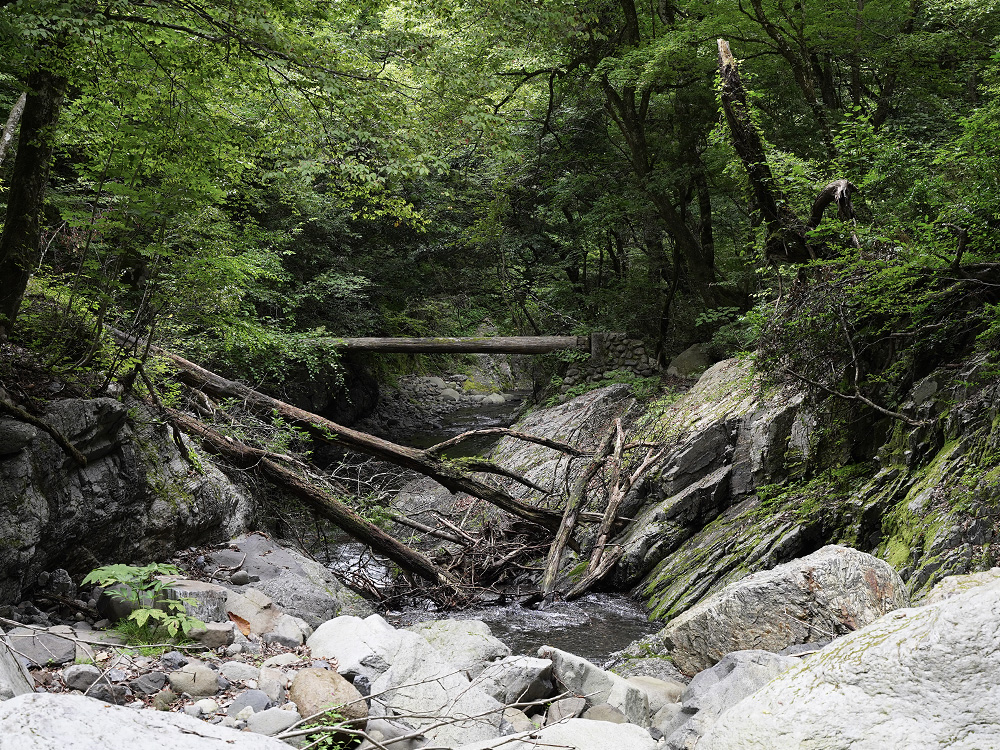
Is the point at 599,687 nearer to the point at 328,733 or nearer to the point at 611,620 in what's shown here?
the point at 328,733

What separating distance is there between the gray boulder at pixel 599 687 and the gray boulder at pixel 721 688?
0.71ft

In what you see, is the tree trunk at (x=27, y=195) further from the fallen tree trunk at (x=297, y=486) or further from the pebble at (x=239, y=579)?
the pebble at (x=239, y=579)

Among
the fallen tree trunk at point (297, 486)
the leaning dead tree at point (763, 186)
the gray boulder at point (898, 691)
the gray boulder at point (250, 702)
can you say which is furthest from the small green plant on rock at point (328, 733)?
the leaning dead tree at point (763, 186)

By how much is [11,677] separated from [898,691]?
3365 millimetres

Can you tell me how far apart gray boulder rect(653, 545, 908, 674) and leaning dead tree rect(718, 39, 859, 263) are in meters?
3.85

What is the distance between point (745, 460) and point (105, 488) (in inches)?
266

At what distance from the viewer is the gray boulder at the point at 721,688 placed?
3.56 metres

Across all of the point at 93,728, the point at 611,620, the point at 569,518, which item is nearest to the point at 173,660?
the point at 93,728

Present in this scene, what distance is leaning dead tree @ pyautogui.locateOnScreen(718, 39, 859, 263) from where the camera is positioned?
752cm

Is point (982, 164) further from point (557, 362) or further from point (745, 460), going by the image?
point (557, 362)

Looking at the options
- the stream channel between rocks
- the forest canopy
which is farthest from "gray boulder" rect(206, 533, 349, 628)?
the forest canopy

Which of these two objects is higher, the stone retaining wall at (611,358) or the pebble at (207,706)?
the stone retaining wall at (611,358)

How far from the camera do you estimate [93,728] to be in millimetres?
2236

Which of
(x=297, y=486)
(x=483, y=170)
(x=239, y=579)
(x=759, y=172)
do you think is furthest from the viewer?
(x=483, y=170)
